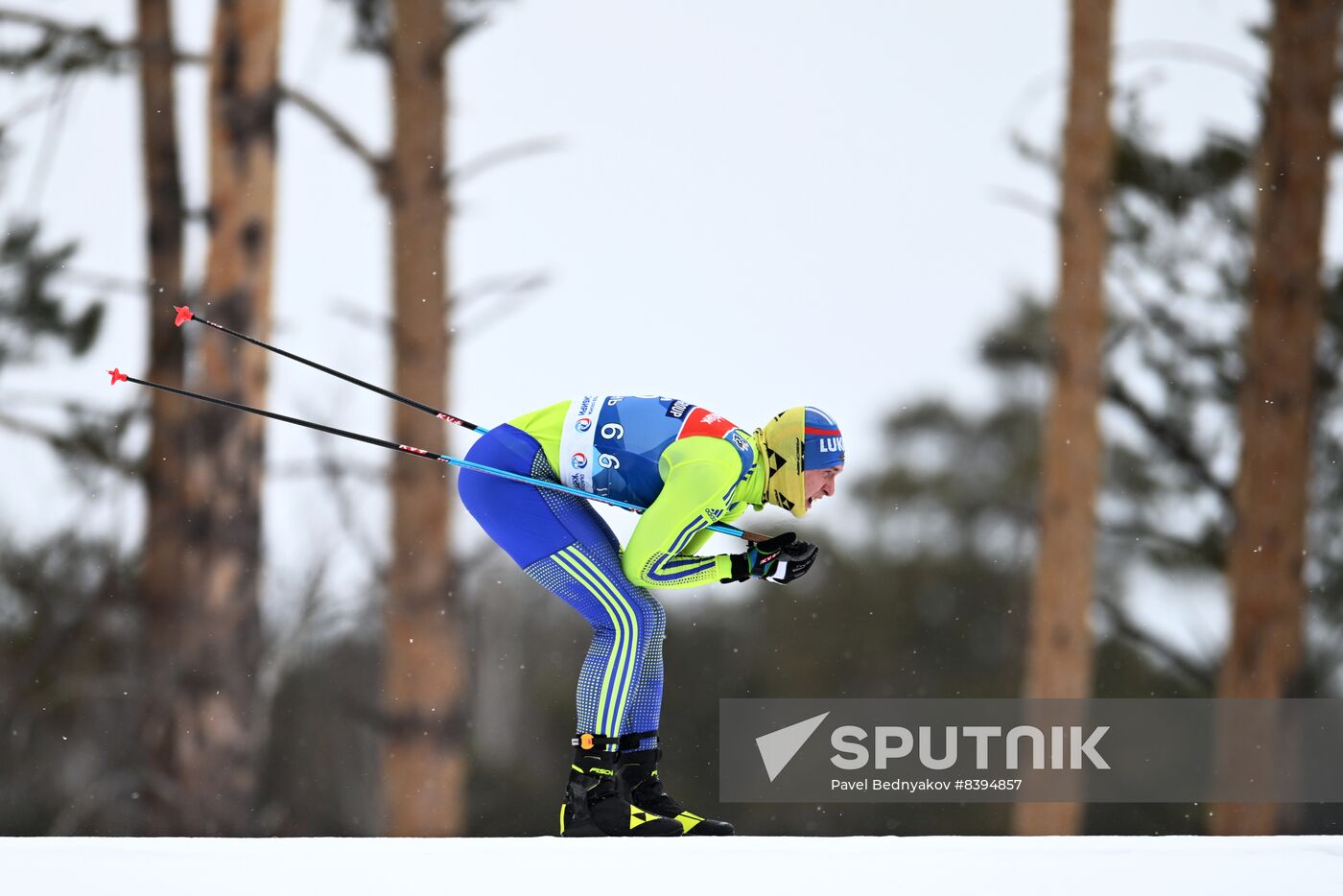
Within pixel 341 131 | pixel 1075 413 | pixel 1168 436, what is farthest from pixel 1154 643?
pixel 341 131

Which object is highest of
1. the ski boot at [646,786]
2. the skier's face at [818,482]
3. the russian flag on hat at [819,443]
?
the russian flag on hat at [819,443]

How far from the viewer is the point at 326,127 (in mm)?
6102

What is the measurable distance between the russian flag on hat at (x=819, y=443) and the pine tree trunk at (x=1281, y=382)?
187 inches

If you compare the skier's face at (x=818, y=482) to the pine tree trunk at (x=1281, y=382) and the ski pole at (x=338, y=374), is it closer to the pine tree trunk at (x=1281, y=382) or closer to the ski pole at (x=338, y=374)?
the ski pole at (x=338, y=374)

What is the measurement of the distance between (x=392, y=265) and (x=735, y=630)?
7750 mm

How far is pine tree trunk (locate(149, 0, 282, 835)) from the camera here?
5.69 meters

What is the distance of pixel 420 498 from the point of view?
620 cm

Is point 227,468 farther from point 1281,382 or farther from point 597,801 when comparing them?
point 1281,382

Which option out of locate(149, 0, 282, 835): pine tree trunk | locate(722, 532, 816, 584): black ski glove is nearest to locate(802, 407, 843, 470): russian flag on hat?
locate(722, 532, 816, 584): black ski glove

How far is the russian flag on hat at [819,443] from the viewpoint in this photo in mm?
2953

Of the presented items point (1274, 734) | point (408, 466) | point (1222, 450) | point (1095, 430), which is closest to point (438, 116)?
point (408, 466)
